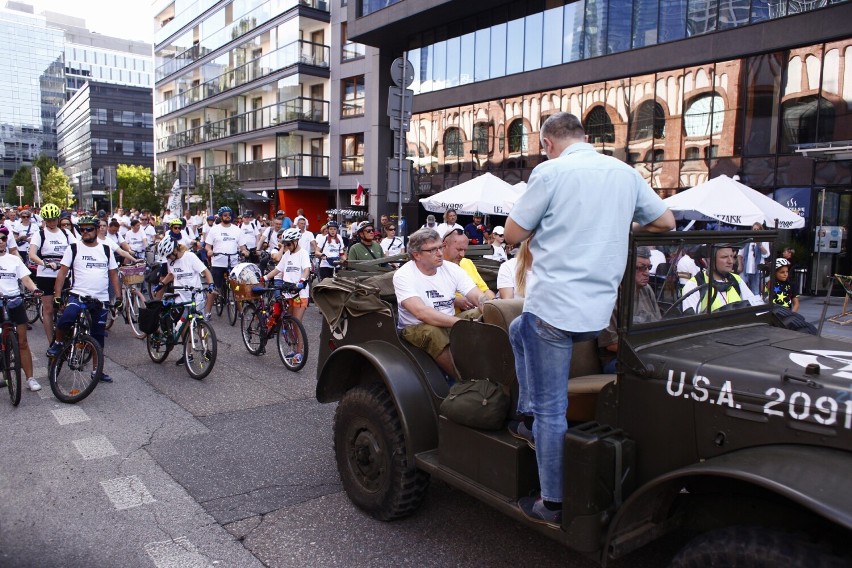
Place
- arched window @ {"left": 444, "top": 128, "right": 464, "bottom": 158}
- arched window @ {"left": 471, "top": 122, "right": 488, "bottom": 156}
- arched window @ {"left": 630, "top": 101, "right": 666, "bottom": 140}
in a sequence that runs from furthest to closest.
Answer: arched window @ {"left": 444, "top": 128, "right": 464, "bottom": 158}
arched window @ {"left": 471, "top": 122, "right": 488, "bottom": 156}
arched window @ {"left": 630, "top": 101, "right": 666, "bottom": 140}

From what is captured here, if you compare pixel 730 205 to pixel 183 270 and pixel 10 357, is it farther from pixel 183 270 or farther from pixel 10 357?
pixel 10 357

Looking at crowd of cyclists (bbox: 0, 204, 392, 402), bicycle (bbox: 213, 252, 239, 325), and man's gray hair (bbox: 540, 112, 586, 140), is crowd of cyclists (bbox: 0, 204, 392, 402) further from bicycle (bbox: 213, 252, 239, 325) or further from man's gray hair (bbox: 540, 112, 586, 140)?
man's gray hair (bbox: 540, 112, 586, 140)

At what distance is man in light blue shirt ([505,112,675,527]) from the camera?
9.17 feet

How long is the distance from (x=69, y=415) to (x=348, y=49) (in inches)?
1157

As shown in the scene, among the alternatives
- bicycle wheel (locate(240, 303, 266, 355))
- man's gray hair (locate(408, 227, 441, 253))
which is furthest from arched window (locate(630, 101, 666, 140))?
man's gray hair (locate(408, 227, 441, 253))

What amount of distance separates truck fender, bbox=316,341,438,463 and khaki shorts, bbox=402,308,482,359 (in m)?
0.12

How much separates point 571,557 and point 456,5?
2388cm

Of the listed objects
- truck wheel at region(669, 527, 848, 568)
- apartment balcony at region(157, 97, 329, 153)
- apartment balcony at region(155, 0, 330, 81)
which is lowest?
truck wheel at region(669, 527, 848, 568)

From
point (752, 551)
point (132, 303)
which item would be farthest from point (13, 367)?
point (752, 551)

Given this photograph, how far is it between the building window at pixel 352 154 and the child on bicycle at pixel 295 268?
912 inches

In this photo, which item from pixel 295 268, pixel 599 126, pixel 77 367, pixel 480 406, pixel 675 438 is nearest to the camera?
pixel 675 438

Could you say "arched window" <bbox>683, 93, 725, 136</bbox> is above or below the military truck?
above

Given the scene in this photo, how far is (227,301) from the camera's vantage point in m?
12.2

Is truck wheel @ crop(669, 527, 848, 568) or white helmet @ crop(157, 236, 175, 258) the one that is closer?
truck wheel @ crop(669, 527, 848, 568)
